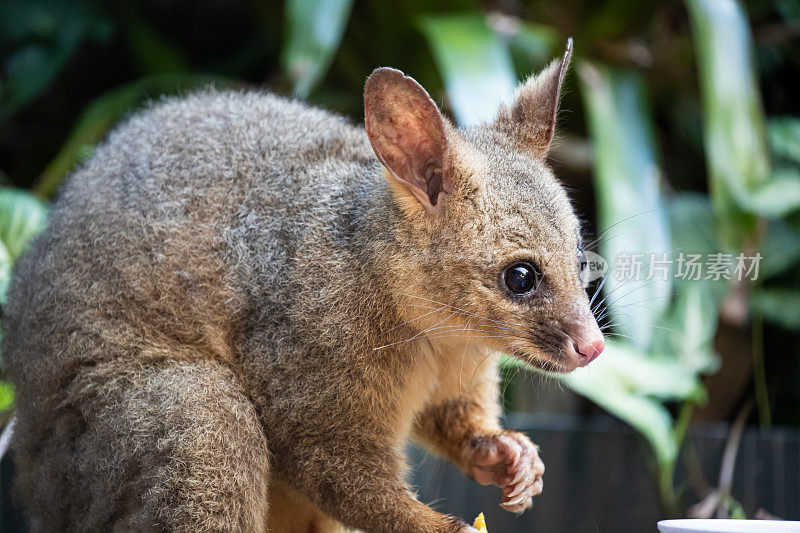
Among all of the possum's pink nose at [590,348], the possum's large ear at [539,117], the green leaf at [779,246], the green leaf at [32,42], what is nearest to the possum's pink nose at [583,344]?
the possum's pink nose at [590,348]

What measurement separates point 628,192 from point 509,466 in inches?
76.8

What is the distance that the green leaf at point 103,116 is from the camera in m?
3.65

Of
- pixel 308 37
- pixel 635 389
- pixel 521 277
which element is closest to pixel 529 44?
pixel 308 37

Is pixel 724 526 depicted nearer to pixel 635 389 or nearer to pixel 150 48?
pixel 635 389

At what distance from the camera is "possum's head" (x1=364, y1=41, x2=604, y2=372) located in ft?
5.77

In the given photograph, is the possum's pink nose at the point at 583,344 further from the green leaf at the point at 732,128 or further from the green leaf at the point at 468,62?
the green leaf at the point at 732,128

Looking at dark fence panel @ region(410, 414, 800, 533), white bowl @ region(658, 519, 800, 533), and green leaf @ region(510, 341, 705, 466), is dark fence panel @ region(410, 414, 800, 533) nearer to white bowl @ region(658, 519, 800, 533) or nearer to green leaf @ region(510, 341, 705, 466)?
green leaf @ region(510, 341, 705, 466)

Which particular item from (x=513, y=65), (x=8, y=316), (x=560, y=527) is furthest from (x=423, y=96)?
(x=513, y=65)

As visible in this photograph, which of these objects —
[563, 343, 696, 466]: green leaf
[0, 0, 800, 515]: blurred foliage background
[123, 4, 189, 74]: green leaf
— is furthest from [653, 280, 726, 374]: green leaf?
[123, 4, 189, 74]: green leaf

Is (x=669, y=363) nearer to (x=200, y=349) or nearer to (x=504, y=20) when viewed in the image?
(x=504, y=20)

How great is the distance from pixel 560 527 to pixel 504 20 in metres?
2.72

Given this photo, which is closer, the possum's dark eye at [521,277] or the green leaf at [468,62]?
the possum's dark eye at [521,277]

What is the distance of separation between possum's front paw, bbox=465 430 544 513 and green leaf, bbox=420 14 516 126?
149cm

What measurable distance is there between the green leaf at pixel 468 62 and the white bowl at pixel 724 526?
6.35 ft
